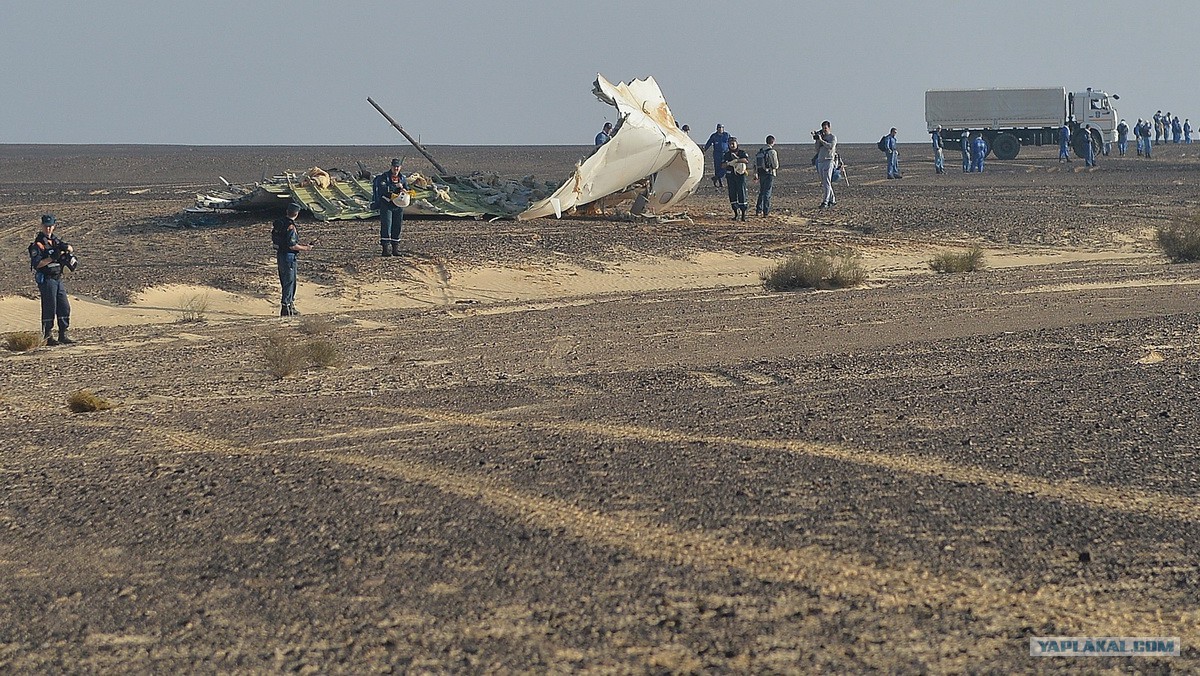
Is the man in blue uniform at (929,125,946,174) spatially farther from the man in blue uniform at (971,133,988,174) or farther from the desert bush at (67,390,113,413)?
the desert bush at (67,390,113,413)

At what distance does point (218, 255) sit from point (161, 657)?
1775 cm

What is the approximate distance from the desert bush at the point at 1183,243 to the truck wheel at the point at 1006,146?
38.1 metres

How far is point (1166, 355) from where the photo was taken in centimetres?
1216

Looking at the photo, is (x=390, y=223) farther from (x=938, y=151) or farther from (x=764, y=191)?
(x=938, y=151)

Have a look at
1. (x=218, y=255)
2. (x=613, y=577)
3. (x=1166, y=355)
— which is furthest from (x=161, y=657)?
(x=218, y=255)

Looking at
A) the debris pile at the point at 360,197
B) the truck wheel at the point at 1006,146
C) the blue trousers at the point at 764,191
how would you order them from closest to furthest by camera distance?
the debris pile at the point at 360,197
the blue trousers at the point at 764,191
the truck wheel at the point at 1006,146

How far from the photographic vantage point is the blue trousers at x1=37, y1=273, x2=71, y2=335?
14656 millimetres

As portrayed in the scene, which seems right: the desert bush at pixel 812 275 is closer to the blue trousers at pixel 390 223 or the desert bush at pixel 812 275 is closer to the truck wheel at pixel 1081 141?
the blue trousers at pixel 390 223

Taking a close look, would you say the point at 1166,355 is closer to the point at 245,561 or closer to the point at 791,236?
the point at 245,561

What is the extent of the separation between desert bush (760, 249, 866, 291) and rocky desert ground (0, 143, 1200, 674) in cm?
148

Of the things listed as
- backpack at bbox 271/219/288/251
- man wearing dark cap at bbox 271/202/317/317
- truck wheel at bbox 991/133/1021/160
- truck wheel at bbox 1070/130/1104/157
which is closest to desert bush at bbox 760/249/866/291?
man wearing dark cap at bbox 271/202/317/317

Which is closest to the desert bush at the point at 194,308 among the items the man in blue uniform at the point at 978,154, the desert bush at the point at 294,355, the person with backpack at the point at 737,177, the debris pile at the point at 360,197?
the desert bush at the point at 294,355

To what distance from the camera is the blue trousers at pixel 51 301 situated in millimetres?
14656

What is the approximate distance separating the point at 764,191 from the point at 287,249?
14.0m
